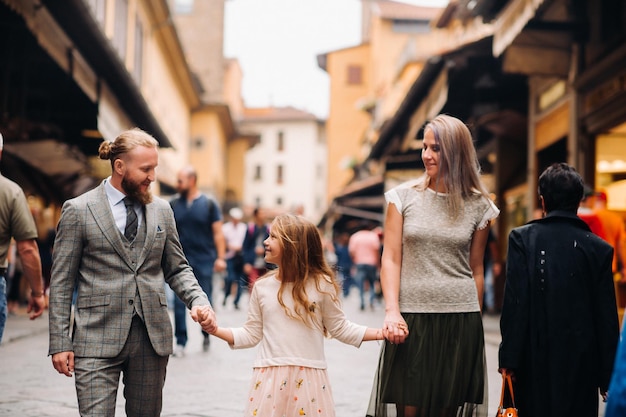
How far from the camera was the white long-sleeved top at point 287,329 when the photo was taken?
4672 millimetres

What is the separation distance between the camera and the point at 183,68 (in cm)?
3994

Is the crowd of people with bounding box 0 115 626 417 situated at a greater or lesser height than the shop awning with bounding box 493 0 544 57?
lesser

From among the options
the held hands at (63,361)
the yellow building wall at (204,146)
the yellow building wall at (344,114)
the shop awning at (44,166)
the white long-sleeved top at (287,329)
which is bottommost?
the held hands at (63,361)

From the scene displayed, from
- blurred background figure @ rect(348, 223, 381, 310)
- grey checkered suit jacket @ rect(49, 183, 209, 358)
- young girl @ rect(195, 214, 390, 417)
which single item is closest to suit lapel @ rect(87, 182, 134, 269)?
grey checkered suit jacket @ rect(49, 183, 209, 358)

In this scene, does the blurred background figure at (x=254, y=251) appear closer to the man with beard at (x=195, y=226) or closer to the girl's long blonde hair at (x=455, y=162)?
the man with beard at (x=195, y=226)

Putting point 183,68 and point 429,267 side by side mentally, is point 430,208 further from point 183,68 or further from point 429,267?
point 183,68

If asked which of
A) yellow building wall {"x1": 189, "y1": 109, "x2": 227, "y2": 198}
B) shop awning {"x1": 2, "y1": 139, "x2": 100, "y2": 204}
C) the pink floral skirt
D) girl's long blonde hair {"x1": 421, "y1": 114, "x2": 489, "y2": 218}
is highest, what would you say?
yellow building wall {"x1": 189, "y1": 109, "x2": 227, "y2": 198}

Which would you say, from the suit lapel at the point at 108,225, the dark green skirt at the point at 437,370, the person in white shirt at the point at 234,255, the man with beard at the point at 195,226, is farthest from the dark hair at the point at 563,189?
the person in white shirt at the point at 234,255

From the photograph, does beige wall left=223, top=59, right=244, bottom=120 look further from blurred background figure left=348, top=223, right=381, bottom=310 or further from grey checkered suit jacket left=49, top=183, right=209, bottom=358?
grey checkered suit jacket left=49, top=183, right=209, bottom=358

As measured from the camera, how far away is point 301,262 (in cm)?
476

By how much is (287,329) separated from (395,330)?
507 millimetres

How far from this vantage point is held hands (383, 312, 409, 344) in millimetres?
4645

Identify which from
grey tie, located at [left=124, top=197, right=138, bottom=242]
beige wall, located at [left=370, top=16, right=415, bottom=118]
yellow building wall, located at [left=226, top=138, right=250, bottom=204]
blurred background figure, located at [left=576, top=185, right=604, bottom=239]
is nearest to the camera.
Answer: grey tie, located at [left=124, top=197, right=138, bottom=242]

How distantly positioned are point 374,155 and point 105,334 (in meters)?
29.2
